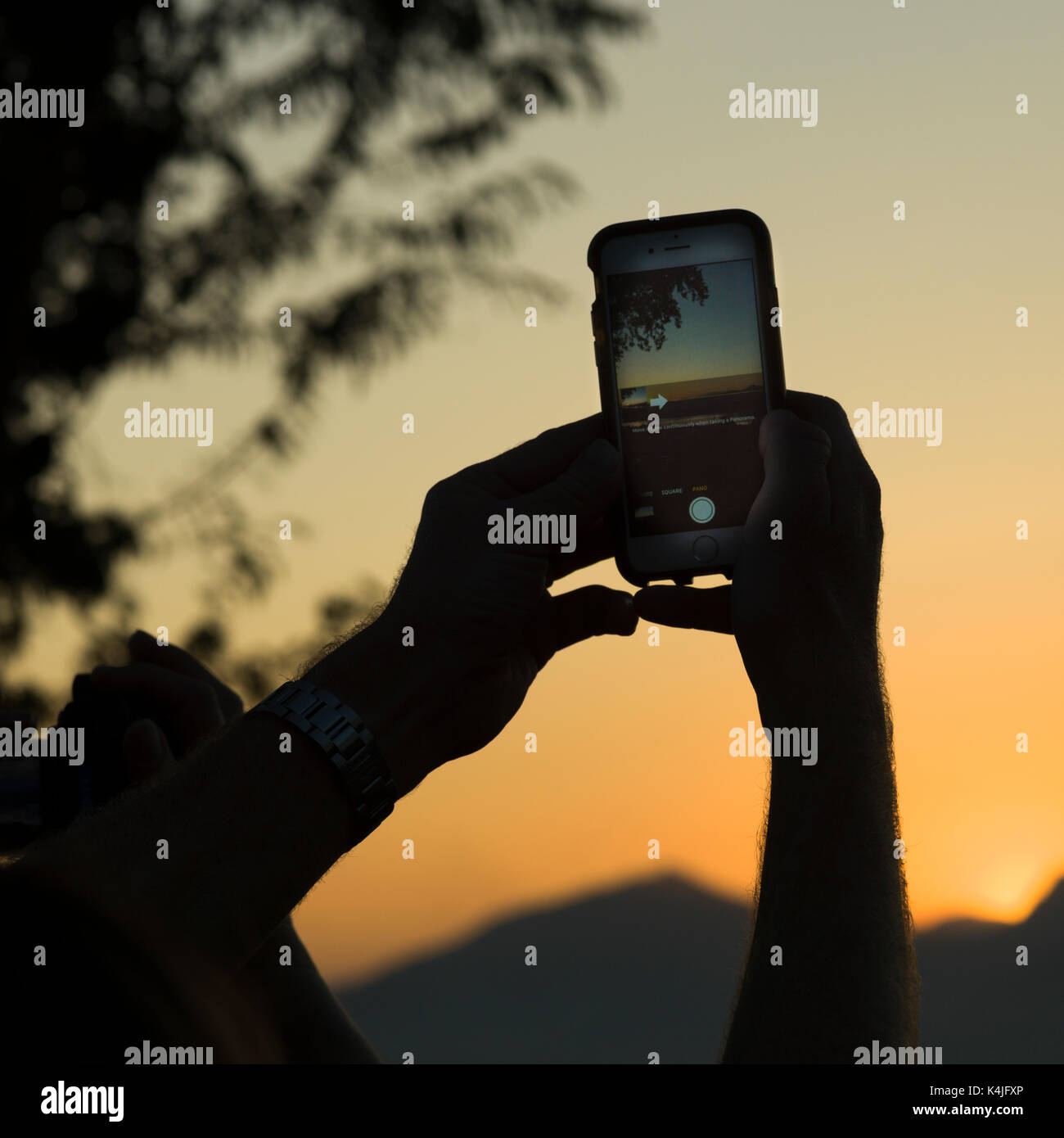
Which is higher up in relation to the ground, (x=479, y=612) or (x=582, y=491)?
(x=582, y=491)

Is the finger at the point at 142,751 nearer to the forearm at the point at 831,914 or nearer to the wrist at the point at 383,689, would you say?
the wrist at the point at 383,689

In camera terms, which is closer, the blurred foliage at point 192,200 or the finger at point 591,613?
the finger at point 591,613

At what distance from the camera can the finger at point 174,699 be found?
7.08 ft

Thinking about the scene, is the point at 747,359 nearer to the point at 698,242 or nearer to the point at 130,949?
the point at 698,242

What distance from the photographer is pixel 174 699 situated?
85.5 inches

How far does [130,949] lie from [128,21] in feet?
17.9

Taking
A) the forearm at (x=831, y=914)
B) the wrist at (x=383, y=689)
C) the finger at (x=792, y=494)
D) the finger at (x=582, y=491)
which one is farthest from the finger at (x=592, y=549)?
the forearm at (x=831, y=914)

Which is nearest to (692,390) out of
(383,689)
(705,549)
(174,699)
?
(705,549)

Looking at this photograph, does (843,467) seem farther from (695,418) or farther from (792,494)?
(695,418)

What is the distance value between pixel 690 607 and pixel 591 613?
0.21m
